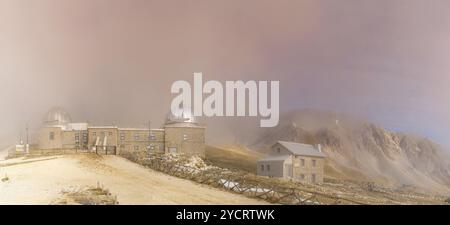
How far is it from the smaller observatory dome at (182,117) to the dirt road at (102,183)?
17.7 ft

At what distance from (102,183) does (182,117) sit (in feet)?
33.3

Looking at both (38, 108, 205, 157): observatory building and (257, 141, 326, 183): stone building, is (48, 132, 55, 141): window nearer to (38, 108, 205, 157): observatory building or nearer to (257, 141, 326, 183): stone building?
(38, 108, 205, 157): observatory building

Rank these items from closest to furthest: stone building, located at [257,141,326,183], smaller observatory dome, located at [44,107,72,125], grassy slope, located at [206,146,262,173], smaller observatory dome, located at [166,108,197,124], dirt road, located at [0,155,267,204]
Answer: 1. dirt road, located at [0,155,267,204]
2. stone building, located at [257,141,326,183]
3. grassy slope, located at [206,146,262,173]
4. smaller observatory dome, located at [44,107,72,125]
5. smaller observatory dome, located at [166,108,197,124]

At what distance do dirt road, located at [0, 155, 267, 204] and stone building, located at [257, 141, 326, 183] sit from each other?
5.92 meters

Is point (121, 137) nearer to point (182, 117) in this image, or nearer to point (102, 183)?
point (182, 117)

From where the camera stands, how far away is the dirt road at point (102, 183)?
2038 centimetres

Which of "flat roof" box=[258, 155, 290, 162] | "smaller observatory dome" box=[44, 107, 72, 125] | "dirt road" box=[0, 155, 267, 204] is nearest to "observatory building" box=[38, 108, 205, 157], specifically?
"smaller observatory dome" box=[44, 107, 72, 125]

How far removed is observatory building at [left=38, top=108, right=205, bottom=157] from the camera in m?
31.2

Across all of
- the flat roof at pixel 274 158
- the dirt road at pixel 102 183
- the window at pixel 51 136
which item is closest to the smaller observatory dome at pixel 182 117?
the flat roof at pixel 274 158

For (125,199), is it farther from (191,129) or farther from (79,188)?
(191,129)

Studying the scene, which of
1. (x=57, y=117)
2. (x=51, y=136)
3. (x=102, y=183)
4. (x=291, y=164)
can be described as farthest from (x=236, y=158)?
(x=51, y=136)

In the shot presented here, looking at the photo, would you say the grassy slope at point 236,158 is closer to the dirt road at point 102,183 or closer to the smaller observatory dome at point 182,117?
the smaller observatory dome at point 182,117
